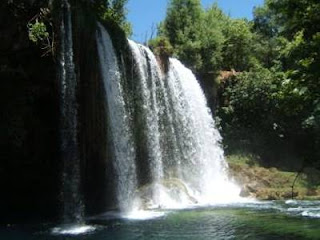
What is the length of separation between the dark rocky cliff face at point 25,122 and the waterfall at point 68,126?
1.86ft

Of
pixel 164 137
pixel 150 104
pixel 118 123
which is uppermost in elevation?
pixel 150 104

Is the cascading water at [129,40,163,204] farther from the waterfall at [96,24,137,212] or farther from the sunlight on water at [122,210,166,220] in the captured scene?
the sunlight on water at [122,210,166,220]

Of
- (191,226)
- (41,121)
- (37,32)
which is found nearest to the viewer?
(191,226)

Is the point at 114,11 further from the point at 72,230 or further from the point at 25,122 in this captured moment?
the point at 72,230

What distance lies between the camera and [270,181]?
28.3 meters

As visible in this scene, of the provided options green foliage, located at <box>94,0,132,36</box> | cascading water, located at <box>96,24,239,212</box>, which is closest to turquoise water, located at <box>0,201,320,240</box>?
cascading water, located at <box>96,24,239,212</box>

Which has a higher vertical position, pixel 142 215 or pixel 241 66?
pixel 241 66

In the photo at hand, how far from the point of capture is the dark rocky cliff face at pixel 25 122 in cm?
1797

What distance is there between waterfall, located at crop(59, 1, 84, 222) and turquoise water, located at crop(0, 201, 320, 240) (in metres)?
0.87

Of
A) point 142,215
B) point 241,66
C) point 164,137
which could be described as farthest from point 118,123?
point 241,66

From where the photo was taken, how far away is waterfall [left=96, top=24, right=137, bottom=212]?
2111 centimetres

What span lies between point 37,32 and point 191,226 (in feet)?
26.3

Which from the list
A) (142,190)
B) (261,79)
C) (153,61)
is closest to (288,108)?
(142,190)

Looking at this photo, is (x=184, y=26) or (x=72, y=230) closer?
(x=72, y=230)
